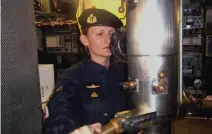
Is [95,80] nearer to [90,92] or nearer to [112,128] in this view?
[90,92]

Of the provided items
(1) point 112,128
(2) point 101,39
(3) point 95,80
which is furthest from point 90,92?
(1) point 112,128

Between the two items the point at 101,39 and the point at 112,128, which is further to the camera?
the point at 101,39

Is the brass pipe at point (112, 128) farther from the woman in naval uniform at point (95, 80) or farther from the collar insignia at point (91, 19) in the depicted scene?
the collar insignia at point (91, 19)

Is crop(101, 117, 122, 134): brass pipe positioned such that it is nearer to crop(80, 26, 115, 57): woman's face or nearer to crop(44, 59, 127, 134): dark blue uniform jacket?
crop(44, 59, 127, 134): dark blue uniform jacket

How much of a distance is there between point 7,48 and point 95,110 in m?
0.67

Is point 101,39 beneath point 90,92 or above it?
above

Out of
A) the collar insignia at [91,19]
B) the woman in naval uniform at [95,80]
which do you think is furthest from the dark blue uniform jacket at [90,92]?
the collar insignia at [91,19]

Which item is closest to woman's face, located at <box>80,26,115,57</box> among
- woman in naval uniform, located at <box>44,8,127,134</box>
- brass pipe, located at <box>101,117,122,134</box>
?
woman in naval uniform, located at <box>44,8,127,134</box>

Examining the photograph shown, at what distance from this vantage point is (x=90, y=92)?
106cm

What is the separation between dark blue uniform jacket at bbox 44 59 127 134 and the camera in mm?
971

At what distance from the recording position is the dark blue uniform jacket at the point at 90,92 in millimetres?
971

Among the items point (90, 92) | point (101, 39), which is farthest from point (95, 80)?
point (101, 39)

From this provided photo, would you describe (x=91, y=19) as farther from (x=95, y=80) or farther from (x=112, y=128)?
(x=112, y=128)

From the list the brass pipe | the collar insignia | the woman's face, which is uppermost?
the collar insignia
